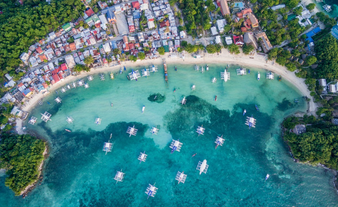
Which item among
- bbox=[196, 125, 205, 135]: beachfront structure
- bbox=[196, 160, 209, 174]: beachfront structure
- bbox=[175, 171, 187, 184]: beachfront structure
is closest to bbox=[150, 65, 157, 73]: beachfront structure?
bbox=[196, 125, 205, 135]: beachfront structure

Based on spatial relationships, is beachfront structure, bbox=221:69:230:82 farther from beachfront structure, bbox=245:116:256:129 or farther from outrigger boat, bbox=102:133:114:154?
outrigger boat, bbox=102:133:114:154

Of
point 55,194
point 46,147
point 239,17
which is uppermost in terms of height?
point 239,17

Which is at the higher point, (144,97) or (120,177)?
(144,97)

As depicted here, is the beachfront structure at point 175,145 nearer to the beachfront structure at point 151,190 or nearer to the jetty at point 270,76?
the beachfront structure at point 151,190

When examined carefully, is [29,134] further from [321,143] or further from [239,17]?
[321,143]

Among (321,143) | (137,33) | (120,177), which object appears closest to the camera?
(321,143)

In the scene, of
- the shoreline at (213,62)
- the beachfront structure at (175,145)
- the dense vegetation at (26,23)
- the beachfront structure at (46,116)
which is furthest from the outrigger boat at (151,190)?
the dense vegetation at (26,23)

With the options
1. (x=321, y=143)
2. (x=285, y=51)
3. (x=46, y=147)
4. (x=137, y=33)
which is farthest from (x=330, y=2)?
(x=46, y=147)

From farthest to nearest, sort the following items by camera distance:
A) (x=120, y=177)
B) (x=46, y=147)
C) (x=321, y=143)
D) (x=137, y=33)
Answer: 1. (x=137, y=33)
2. (x=46, y=147)
3. (x=120, y=177)
4. (x=321, y=143)

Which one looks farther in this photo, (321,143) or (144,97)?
(144,97)
